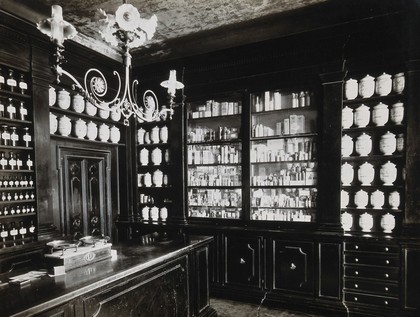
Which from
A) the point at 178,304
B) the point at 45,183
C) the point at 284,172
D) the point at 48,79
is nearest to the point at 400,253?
the point at 284,172

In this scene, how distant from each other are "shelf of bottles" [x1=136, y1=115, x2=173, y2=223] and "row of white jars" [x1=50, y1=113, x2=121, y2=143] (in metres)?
0.47

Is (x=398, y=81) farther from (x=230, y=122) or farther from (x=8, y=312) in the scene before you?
(x=8, y=312)

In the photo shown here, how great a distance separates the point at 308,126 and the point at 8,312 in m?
3.85

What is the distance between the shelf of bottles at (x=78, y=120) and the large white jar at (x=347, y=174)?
3125 millimetres

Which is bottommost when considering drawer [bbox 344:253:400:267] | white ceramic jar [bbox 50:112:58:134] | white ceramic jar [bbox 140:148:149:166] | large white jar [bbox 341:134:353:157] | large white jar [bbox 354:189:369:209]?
drawer [bbox 344:253:400:267]

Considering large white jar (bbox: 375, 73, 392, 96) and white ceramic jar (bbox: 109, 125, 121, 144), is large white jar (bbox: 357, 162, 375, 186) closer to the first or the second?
large white jar (bbox: 375, 73, 392, 96)

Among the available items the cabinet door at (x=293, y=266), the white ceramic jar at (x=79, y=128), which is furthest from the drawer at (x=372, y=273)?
the white ceramic jar at (x=79, y=128)

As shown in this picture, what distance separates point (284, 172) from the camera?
4.34 m

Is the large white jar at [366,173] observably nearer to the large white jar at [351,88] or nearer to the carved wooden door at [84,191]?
the large white jar at [351,88]

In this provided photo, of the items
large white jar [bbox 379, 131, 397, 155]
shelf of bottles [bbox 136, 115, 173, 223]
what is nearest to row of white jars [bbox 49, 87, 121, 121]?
shelf of bottles [bbox 136, 115, 173, 223]

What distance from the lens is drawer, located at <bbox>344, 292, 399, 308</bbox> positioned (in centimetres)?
350

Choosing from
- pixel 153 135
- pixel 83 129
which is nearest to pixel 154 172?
pixel 153 135

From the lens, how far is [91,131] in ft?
15.2

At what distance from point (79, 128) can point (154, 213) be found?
1.82 metres
